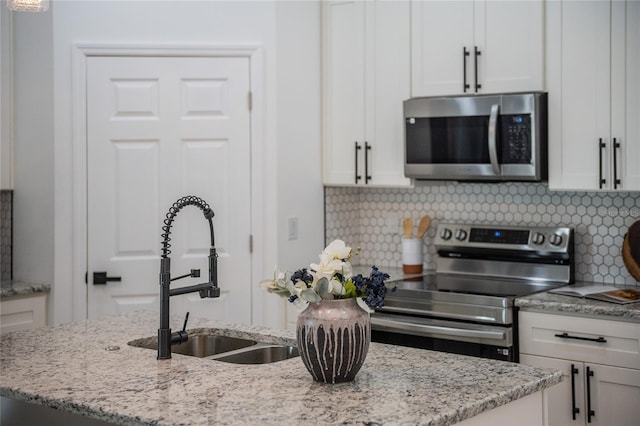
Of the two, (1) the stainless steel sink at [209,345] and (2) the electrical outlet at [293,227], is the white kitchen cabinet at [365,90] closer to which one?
(2) the electrical outlet at [293,227]

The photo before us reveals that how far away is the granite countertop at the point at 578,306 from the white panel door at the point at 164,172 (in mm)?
1486

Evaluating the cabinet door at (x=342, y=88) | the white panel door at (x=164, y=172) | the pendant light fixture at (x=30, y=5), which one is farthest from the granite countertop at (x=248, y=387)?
the cabinet door at (x=342, y=88)

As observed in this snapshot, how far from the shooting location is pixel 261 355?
289cm

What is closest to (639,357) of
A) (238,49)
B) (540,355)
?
(540,355)

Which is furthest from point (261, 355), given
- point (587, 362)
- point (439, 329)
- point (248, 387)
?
point (587, 362)

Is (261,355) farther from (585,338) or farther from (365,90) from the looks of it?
(365,90)

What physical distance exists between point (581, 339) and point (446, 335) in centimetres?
59

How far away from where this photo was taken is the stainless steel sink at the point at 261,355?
2.83m

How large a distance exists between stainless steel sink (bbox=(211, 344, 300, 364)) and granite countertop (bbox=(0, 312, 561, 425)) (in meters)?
0.24

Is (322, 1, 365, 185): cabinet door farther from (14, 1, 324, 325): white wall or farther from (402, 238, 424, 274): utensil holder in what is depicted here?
(402, 238, 424, 274): utensil holder

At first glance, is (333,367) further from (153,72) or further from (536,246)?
(153,72)

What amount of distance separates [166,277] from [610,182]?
6.73ft

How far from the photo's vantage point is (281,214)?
438cm

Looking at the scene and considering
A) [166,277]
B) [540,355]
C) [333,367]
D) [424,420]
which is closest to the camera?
[424,420]
